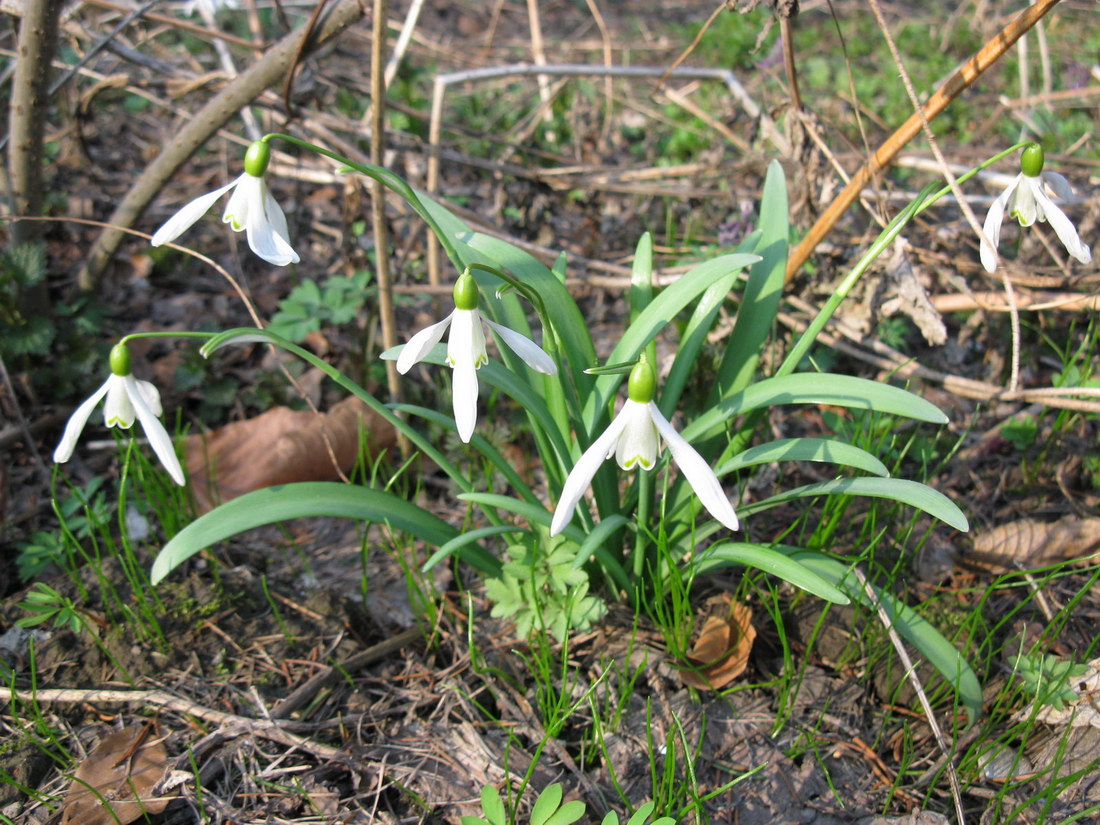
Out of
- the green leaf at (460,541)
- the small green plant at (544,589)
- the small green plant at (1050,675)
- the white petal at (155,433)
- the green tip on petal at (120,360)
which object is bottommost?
the small green plant at (1050,675)

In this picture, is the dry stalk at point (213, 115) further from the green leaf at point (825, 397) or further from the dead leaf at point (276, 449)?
the green leaf at point (825, 397)

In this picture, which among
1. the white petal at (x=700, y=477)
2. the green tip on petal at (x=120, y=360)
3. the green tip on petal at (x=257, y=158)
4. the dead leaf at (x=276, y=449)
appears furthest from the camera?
the dead leaf at (x=276, y=449)

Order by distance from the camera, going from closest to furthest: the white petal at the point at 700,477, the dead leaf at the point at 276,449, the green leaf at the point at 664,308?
the white petal at the point at 700,477
the green leaf at the point at 664,308
the dead leaf at the point at 276,449

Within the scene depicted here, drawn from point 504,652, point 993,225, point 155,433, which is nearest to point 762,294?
point 993,225

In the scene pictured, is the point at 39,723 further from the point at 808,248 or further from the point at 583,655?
the point at 808,248

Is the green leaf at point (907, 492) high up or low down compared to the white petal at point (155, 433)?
down

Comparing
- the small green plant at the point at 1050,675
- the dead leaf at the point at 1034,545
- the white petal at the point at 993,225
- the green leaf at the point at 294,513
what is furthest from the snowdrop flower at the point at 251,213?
the dead leaf at the point at 1034,545

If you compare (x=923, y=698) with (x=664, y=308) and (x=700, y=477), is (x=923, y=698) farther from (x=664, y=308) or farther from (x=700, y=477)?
(x=664, y=308)

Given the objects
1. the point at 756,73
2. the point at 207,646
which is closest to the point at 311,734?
the point at 207,646

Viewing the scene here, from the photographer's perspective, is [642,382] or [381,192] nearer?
[642,382]
